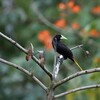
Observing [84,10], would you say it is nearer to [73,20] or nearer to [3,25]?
[73,20]

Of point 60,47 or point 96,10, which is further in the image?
point 96,10

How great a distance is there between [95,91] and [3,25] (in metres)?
3.67

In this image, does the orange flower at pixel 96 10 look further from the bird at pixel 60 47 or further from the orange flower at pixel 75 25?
the bird at pixel 60 47

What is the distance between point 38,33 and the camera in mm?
6543

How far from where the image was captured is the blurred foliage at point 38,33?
5488mm

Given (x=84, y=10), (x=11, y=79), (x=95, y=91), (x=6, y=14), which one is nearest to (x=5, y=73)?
(x=11, y=79)

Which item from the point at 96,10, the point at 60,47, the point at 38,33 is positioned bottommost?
the point at 60,47

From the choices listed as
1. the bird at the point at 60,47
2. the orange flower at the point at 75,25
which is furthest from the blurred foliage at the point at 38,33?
the bird at the point at 60,47

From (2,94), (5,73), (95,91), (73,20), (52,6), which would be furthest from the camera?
(52,6)

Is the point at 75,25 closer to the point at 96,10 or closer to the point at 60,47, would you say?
the point at 96,10

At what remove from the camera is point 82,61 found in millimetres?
5660

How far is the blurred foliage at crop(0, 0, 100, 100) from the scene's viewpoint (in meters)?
5.49

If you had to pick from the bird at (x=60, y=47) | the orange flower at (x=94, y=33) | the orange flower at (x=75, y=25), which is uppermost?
the orange flower at (x=75, y=25)

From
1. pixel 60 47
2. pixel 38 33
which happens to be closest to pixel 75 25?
pixel 38 33
